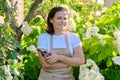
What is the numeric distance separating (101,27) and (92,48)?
1.56 ft

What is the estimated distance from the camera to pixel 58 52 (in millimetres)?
3760

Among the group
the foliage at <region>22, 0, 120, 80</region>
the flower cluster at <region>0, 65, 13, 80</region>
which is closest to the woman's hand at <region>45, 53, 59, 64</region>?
the flower cluster at <region>0, 65, 13, 80</region>

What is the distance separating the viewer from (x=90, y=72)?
382cm

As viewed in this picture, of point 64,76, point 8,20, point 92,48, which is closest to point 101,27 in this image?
point 92,48

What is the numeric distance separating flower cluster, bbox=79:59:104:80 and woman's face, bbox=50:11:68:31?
0.47 meters

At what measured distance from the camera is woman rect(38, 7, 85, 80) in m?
3.70

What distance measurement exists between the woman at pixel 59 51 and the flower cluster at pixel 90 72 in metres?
0.13

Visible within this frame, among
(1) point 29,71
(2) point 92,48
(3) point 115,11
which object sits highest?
(3) point 115,11

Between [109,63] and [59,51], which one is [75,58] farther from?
[109,63]

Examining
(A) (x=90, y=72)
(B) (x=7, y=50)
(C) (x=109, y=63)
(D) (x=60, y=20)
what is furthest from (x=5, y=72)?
(C) (x=109, y=63)

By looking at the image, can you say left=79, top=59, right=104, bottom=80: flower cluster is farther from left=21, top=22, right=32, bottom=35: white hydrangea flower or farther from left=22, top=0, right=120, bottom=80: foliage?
left=21, top=22, right=32, bottom=35: white hydrangea flower

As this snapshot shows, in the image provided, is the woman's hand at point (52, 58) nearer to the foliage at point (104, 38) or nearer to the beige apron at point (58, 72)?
the beige apron at point (58, 72)

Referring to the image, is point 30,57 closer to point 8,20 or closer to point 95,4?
point 8,20

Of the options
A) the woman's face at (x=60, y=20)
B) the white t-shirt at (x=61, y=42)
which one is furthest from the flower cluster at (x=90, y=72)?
the woman's face at (x=60, y=20)
